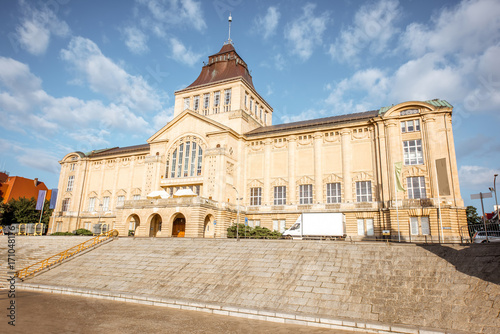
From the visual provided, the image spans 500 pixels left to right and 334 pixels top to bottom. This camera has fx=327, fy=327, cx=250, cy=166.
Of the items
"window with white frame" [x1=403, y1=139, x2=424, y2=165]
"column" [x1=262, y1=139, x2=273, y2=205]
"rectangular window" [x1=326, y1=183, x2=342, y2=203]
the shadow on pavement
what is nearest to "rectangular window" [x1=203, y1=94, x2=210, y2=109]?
"column" [x1=262, y1=139, x2=273, y2=205]

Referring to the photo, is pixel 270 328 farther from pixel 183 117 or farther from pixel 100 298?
pixel 183 117

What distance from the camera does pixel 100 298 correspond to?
19578 millimetres

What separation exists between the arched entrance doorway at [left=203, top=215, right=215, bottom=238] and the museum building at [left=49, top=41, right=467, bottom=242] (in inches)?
4.8

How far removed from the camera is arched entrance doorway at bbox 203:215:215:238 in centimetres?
4000

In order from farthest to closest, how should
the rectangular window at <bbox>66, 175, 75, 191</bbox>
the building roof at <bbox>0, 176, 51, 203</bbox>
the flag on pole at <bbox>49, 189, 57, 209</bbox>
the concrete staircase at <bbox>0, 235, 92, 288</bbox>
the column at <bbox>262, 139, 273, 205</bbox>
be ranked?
the building roof at <bbox>0, 176, 51, 203</bbox>, the rectangular window at <bbox>66, 175, 75, 191</bbox>, the flag on pole at <bbox>49, 189, 57, 209</bbox>, the column at <bbox>262, 139, 273, 205</bbox>, the concrete staircase at <bbox>0, 235, 92, 288</bbox>

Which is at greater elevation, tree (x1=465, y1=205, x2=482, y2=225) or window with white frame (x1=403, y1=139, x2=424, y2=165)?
window with white frame (x1=403, y1=139, x2=424, y2=165)

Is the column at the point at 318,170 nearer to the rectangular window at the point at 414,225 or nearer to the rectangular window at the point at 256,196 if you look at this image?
the rectangular window at the point at 256,196

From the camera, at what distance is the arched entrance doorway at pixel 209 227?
40.0 metres

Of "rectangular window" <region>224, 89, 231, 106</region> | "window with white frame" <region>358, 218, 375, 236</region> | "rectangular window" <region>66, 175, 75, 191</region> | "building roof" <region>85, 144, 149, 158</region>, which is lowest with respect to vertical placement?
"window with white frame" <region>358, 218, 375, 236</region>

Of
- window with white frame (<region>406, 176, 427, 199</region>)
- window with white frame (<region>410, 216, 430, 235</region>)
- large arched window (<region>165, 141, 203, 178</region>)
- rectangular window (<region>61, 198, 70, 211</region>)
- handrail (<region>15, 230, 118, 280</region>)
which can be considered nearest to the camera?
handrail (<region>15, 230, 118, 280</region>)

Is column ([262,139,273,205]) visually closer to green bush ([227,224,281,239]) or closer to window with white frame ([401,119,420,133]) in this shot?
green bush ([227,224,281,239])

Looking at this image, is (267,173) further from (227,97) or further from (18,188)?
(18,188)

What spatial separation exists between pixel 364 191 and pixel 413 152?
272 inches

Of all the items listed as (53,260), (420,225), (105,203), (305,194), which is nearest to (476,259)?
(420,225)
